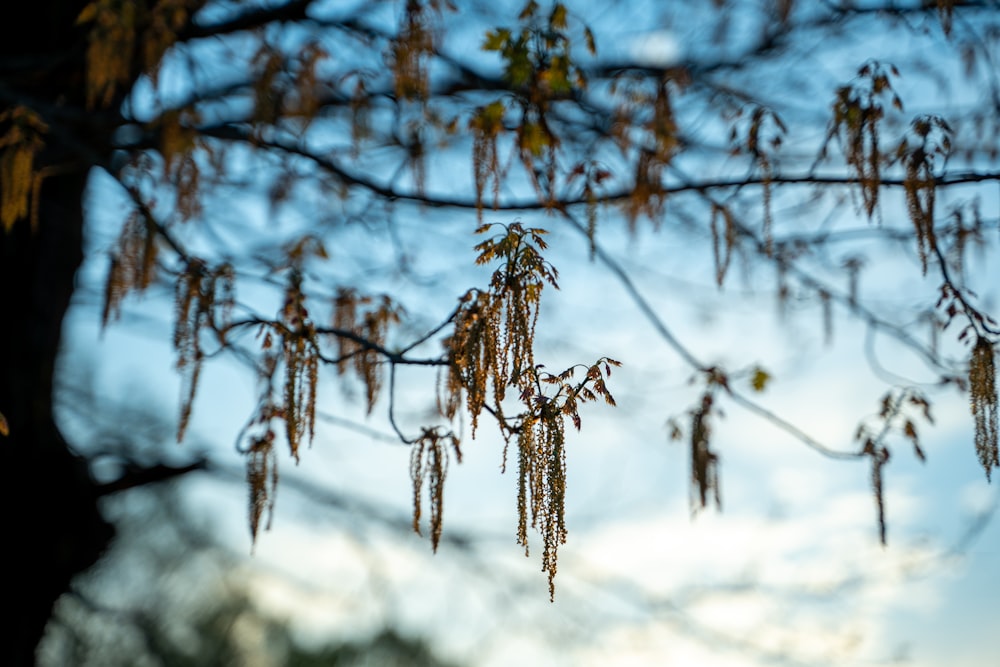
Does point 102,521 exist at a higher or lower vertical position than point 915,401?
lower

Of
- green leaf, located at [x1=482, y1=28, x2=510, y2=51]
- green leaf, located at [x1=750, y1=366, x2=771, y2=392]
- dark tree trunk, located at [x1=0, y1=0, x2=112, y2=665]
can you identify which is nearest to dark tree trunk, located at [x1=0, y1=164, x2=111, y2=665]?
dark tree trunk, located at [x1=0, y1=0, x2=112, y2=665]

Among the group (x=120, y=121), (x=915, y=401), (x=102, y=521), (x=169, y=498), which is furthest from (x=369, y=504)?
(x=169, y=498)

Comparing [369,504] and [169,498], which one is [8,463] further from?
[169,498]

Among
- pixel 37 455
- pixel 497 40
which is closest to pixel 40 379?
pixel 37 455

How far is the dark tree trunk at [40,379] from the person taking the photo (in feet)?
14.5

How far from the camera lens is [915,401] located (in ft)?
12.2

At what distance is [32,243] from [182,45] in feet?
4.35

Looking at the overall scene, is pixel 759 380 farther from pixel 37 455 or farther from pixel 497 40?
pixel 37 455

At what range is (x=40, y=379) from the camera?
466 cm

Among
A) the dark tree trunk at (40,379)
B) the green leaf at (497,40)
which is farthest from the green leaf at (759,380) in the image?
the dark tree trunk at (40,379)

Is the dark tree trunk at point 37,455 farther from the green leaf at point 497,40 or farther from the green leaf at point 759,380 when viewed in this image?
the green leaf at point 759,380

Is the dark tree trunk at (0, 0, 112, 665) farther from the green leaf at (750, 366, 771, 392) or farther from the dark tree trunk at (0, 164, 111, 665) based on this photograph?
the green leaf at (750, 366, 771, 392)

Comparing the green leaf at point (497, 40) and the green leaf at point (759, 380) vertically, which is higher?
the green leaf at point (497, 40)

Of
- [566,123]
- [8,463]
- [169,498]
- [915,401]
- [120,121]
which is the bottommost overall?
A: [169,498]
